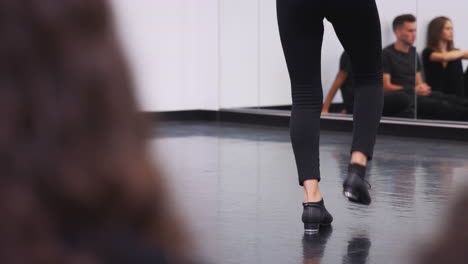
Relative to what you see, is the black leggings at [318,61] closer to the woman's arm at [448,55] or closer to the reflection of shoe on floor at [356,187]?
the reflection of shoe on floor at [356,187]

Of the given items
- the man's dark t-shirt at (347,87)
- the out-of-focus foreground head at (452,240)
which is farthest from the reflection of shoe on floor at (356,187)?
the man's dark t-shirt at (347,87)

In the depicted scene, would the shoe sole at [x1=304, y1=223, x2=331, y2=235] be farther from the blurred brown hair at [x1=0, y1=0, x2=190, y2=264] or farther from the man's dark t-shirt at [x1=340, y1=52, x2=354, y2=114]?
the man's dark t-shirt at [x1=340, y1=52, x2=354, y2=114]

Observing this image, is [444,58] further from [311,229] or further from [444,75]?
[311,229]

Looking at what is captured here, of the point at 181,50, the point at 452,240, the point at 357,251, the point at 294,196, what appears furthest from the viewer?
the point at 181,50

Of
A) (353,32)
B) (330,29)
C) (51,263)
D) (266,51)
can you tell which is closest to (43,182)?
(51,263)

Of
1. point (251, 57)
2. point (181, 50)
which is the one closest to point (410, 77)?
point (251, 57)

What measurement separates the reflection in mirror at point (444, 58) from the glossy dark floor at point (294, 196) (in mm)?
305

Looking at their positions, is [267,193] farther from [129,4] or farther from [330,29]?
[129,4]

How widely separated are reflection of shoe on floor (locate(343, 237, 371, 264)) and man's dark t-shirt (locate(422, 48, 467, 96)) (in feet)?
11.3

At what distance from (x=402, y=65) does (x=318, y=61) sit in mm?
3502

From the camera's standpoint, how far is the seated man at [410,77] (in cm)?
578

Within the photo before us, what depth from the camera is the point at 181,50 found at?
7.29 metres

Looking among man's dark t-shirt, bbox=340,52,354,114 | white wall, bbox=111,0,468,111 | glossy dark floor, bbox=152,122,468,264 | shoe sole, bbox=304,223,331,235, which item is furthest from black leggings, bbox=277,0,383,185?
white wall, bbox=111,0,468,111

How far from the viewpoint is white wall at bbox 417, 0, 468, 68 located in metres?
5.54
